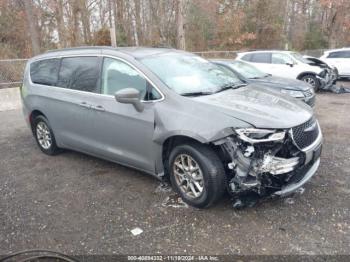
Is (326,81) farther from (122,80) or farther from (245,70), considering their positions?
(122,80)

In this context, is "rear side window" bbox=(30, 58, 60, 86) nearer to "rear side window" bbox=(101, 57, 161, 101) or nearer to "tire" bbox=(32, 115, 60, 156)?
"tire" bbox=(32, 115, 60, 156)

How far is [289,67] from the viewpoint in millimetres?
11562

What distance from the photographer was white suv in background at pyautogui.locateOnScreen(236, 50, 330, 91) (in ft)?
37.2

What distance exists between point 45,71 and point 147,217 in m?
3.19

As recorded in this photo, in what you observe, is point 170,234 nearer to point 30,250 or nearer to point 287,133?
point 30,250

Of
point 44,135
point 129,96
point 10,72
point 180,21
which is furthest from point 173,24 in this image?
point 129,96

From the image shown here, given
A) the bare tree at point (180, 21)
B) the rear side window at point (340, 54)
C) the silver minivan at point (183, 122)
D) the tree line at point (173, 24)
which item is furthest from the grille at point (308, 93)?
the bare tree at point (180, 21)

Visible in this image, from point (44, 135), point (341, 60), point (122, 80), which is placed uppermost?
point (122, 80)

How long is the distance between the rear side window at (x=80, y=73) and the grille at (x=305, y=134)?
2.56 m

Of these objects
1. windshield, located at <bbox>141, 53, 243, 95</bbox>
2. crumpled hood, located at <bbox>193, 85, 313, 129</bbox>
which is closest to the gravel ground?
crumpled hood, located at <bbox>193, 85, 313, 129</bbox>

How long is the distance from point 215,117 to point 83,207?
1890 millimetres

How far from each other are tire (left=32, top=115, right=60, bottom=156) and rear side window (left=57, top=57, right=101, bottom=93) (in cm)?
85

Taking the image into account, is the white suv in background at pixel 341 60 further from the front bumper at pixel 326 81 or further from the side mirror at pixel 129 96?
the side mirror at pixel 129 96

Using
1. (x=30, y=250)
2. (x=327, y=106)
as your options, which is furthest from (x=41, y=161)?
(x=327, y=106)
